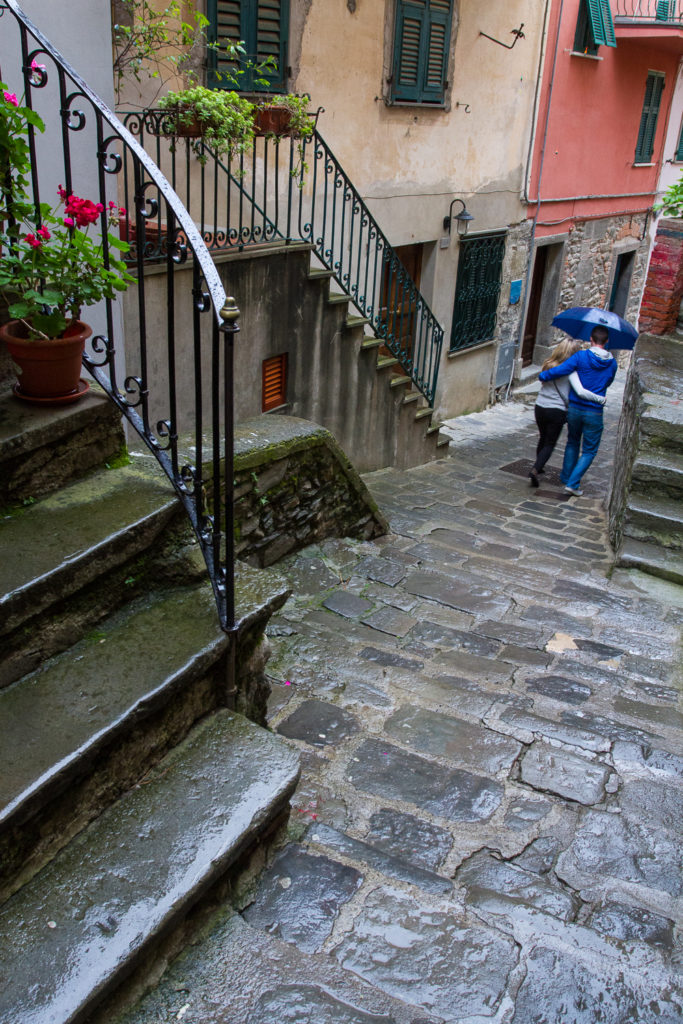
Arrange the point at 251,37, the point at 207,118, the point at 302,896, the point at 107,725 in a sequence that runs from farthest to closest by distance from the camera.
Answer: the point at 251,37, the point at 207,118, the point at 302,896, the point at 107,725

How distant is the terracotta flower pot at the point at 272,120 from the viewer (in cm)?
618

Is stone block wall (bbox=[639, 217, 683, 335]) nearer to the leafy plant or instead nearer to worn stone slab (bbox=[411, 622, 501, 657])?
worn stone slab (bbox=[411, 622, 501, 657])

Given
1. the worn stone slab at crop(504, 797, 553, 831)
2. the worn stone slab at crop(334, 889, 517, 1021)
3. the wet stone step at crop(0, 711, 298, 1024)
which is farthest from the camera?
the worn stone slab at crop(504, 797, 553, 831)

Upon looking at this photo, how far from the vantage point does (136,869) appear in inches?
77.4

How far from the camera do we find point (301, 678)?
3.67 m

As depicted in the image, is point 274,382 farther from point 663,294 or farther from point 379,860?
point 663,294

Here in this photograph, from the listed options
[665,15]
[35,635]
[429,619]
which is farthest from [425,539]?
[665,15]

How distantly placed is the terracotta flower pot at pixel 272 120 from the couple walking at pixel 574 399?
3325 mm

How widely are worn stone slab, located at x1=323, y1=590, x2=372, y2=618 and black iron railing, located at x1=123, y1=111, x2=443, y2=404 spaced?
231 centimetres

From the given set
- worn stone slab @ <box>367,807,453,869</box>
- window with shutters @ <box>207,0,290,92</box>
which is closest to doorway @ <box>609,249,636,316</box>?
window with shutters @ <box>207,0,290,92</box>

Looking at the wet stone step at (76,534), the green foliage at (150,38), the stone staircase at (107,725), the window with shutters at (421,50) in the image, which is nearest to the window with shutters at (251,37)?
the green foliage at (150,38)

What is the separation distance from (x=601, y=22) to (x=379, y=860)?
523 inches

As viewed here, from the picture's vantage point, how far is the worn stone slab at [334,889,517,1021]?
2102 millimetres

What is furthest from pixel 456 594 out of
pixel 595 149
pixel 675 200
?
pixel 595 149
